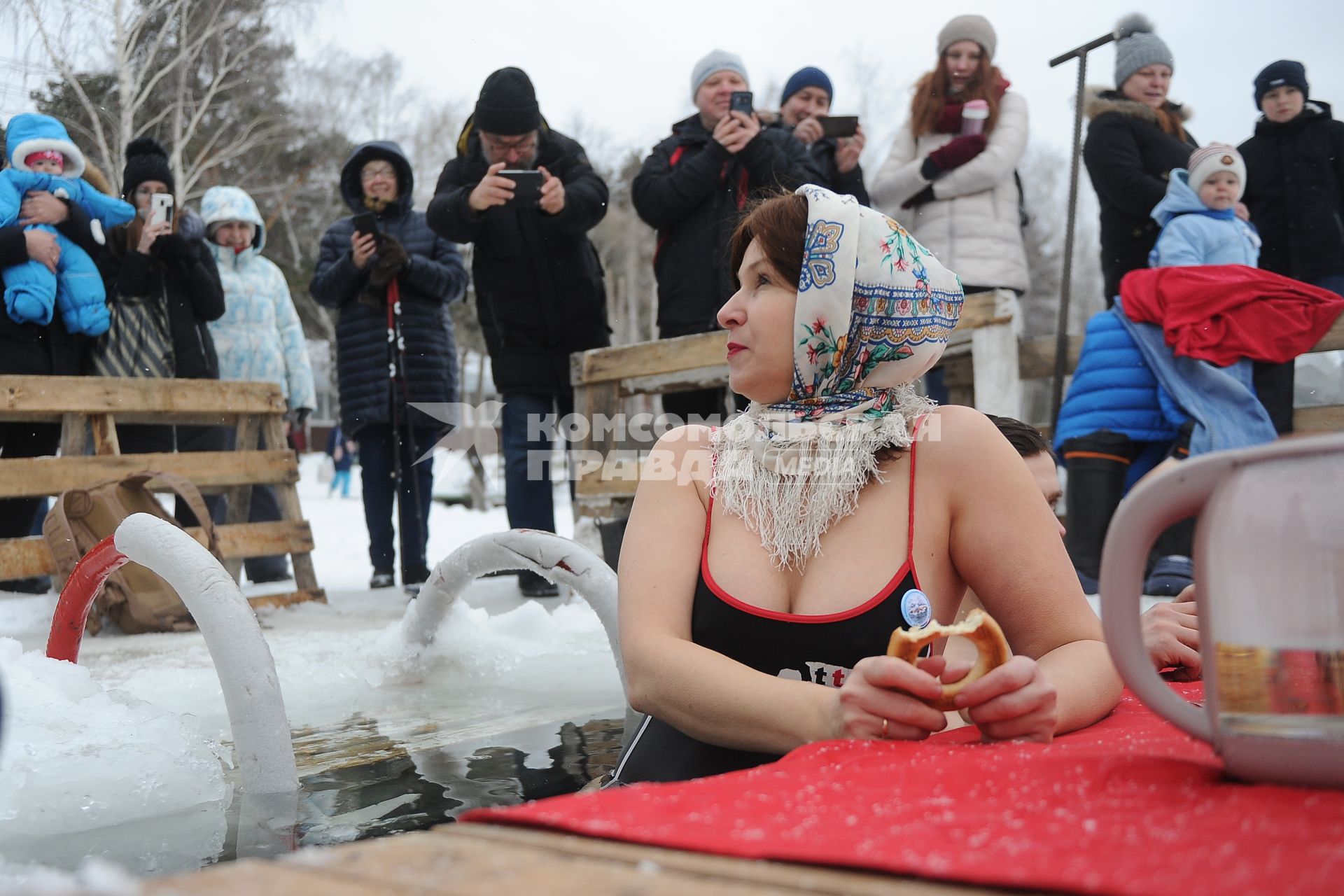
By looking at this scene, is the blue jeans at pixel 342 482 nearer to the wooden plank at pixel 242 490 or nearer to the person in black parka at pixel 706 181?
the wooden plank at pixel 242 490

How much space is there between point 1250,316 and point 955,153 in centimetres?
157

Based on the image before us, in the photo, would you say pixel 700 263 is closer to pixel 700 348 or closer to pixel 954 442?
pixel 700 348

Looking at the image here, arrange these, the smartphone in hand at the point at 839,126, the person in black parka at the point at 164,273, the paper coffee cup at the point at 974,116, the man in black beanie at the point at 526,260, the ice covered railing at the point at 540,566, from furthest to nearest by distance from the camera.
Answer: the person in black parka at the point at 164,273 → the smartphone in hand at the point at 839,126 → the paper coffee cup at the point at 974,116 → the man in black beanie at the point at 526,260 → the ice covered railing at the point at 540,566

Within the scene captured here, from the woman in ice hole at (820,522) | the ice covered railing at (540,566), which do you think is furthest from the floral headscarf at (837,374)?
the ice covered railing at (540,566)

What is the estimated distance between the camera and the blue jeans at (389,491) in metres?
6.14

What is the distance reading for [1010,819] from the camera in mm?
930

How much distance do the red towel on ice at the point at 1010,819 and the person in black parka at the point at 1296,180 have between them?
5118 millimetres

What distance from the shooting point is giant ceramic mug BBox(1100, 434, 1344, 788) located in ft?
3.04

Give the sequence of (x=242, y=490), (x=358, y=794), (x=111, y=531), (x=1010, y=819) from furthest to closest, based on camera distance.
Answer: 1. (x=242, y=490)
2. (x=111, y=531)
3. (x=358, y=794)
4. (x=1010, y=819)

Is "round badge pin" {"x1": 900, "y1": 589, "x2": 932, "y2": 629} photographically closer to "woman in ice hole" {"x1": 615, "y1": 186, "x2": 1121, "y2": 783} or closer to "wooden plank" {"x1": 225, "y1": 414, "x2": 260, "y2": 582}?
"woman in ice hole" {"x1": 615, "y1": 186, "x2": 1121, "y2": 783}

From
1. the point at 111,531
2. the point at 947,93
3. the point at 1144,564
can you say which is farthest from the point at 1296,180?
the point at 111,531

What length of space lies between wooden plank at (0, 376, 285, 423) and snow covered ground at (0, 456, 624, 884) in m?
0.90

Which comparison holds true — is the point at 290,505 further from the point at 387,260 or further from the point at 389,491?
the point at 387,260

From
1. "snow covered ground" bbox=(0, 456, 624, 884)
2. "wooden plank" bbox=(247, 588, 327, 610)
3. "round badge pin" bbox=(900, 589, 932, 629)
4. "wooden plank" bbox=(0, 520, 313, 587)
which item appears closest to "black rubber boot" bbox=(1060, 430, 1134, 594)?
"snow covered ground" bbox=(0, 456, 624, 884)
